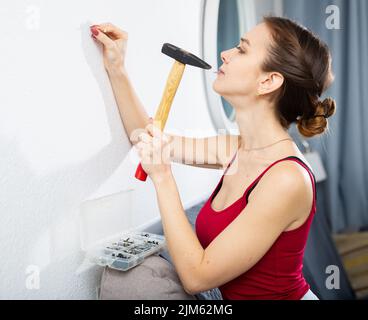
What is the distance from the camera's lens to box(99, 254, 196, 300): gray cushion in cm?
71

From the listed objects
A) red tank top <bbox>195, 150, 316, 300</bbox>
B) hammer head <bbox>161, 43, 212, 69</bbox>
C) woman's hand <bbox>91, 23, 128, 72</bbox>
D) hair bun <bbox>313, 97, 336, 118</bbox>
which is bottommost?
red tank top <bbox>195, 150, 316, 300</bbox>

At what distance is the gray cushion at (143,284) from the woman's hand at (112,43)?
43cm

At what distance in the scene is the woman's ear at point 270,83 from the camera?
0.81 m

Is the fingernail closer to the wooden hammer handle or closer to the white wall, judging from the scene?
the white wall

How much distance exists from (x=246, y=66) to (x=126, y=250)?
48 centimetres

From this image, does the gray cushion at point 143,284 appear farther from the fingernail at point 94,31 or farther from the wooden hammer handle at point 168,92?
the fingernail at point 94,31

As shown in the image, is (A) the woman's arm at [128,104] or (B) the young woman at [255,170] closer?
(B) the young woman at [255,170]

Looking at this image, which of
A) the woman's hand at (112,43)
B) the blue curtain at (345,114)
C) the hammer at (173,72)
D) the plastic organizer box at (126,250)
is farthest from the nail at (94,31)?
the blue curtain at (345,114)

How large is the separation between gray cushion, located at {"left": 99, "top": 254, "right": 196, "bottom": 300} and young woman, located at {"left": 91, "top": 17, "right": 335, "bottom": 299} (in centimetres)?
3

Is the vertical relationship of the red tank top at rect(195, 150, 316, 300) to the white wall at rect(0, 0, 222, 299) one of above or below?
below

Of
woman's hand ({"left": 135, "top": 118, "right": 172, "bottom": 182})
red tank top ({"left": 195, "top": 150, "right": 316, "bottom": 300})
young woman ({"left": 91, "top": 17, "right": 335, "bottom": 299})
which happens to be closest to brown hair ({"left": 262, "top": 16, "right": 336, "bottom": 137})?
young woman ({"left": 91, "top": 17, "right": 335, "bottom": 299})

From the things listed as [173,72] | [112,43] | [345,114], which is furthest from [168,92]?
[345,114]

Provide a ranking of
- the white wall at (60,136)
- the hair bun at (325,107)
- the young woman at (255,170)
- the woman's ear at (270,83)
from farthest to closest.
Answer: the hair bun at (325,107) → the woman's ear at (270,83) → the young woman at (255,170) → the white wall at (60,136)
